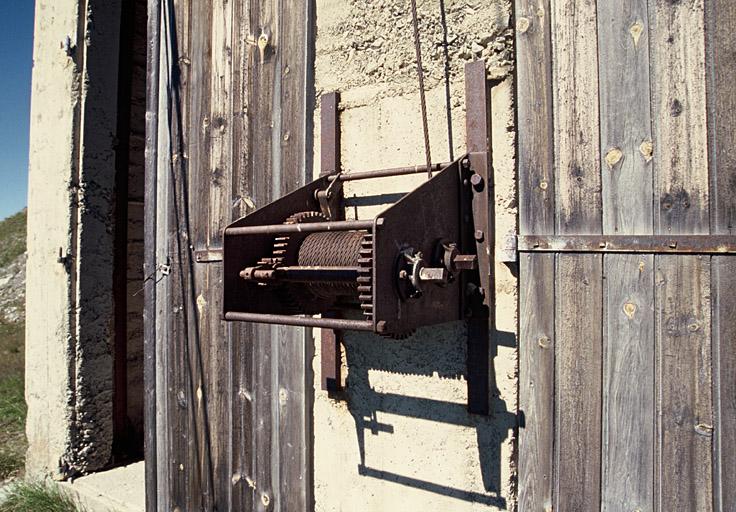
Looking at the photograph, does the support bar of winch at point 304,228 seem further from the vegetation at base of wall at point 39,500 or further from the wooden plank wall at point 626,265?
the vegetation at base of wall at point 39,500

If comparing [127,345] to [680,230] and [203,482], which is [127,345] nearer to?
[203,482]

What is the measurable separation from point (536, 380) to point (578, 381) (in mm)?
124

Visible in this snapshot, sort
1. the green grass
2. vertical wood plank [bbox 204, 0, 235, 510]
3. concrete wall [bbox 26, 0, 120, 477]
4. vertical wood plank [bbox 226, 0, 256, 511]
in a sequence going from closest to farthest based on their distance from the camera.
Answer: vertical wood plank [bbox 226, 0, 256, 511] → vertical wood plank [bbox 204, 0, 235, 510] → concrete wall [bbox 26, 0, 120, 477] → the green grass

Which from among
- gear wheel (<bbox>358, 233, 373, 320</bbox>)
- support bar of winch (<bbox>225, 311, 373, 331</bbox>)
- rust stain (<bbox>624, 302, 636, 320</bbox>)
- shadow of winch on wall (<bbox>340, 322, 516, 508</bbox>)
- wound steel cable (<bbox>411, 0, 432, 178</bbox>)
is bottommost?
shadow of winch on wall (<bbox>340, 322, 516, 508</bbox>)

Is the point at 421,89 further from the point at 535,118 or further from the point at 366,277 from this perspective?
the point at 366,277

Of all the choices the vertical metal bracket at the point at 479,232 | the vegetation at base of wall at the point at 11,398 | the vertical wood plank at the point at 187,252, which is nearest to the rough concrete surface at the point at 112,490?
the vertical wood plank at the point at 187,252

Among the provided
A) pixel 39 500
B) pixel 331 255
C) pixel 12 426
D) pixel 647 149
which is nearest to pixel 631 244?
pixel 647 149

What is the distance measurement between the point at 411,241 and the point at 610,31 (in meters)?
0.85

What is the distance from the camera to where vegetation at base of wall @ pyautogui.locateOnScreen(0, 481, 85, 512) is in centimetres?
364

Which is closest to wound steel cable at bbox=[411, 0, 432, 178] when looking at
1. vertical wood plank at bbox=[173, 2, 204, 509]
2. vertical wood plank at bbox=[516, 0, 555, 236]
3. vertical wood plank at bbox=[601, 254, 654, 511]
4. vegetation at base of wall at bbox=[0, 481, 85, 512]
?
vertical wood plank at bbox=[516, 0, 555, 236]

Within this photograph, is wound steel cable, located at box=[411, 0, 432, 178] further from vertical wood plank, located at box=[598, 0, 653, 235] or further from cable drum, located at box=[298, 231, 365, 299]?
vertical wood plank, located at box=[598, 0, 653, 235]

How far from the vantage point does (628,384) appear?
1.60 metres

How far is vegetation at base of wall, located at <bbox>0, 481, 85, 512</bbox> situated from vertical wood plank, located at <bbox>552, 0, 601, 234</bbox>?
3541mm

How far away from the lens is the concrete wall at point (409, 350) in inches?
71.8
